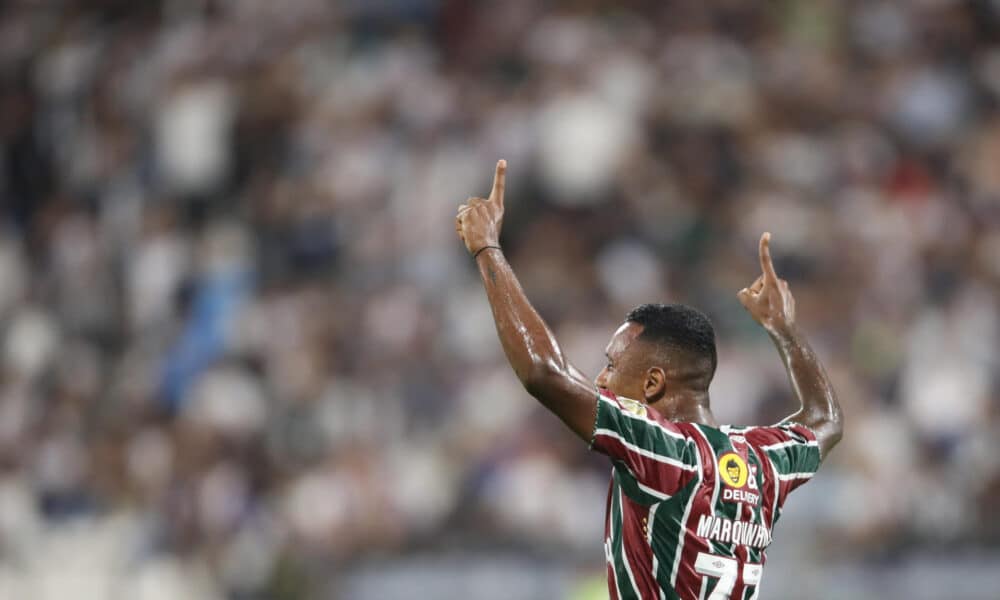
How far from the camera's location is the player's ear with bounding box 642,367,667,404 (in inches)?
180

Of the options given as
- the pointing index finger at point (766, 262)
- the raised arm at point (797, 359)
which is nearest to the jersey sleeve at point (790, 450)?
the raised arm at point (797, 359)

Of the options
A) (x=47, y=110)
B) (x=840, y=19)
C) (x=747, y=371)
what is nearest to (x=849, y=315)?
(x=747, y=371)

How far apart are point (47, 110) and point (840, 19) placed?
796 centimetres

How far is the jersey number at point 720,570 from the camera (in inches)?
175

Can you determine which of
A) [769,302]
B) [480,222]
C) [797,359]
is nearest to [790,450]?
[797,359]

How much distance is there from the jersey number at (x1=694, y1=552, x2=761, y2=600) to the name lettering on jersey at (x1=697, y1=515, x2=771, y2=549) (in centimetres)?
5

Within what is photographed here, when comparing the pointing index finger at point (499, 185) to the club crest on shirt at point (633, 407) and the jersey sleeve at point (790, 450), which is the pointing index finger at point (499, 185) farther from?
the jersey sleeve at point (790, 450)

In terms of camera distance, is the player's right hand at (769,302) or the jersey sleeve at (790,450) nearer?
the jersey sleeve at (790,450)

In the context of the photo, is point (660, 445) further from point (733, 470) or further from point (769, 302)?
point (769, 302)

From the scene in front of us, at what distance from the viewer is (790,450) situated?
4.80m

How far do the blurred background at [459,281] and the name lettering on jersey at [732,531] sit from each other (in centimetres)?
443

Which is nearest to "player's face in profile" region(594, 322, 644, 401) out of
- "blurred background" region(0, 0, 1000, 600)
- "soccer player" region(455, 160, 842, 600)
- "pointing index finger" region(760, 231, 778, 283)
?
"soccer player" region(455, 160, 842, 600)

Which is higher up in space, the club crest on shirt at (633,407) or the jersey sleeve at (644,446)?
the club crest on shirt at (633,407)

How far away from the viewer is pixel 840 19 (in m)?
12.9
